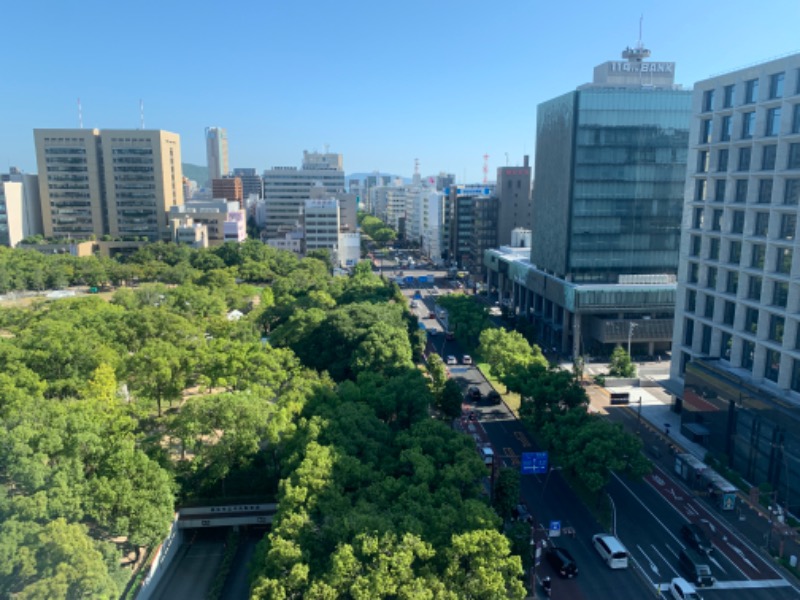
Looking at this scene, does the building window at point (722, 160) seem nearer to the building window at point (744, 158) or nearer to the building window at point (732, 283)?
the building window at point (744, 158)

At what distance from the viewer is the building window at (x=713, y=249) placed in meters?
47.8

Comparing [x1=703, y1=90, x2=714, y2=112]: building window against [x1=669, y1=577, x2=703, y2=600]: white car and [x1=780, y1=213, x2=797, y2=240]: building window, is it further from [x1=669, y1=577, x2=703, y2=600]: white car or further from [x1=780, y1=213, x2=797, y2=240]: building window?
[x1=669, y1=577, x2=703, y2=600]: white car

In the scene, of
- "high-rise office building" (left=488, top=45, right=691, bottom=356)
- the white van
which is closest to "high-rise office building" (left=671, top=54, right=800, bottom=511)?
the white van

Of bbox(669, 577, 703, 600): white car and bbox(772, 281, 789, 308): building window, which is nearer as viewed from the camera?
bbox(669, 577, 703, 600): white car

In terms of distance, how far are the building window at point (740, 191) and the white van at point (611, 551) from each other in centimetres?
2773

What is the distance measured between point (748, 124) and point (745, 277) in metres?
11.4

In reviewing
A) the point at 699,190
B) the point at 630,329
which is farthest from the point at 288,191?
the point at 699,190

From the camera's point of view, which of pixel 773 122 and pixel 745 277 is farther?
pixel 745 277

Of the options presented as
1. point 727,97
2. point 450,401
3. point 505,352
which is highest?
point 727,97

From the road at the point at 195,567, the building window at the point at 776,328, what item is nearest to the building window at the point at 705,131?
the building window at the point at 776,328

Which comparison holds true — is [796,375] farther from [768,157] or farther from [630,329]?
[630,329]

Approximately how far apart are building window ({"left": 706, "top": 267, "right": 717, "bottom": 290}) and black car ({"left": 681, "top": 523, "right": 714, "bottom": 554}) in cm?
2155

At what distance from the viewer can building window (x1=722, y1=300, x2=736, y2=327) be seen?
46000mm

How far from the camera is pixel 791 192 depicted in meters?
39.6
